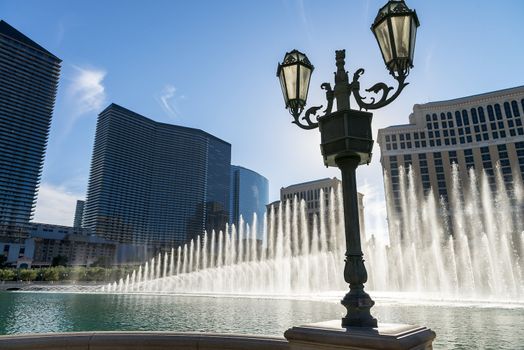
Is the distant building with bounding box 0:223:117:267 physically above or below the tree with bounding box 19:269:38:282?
above

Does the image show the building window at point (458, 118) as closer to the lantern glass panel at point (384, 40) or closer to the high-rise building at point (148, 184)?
the lantern glass panel at point (384, 40)

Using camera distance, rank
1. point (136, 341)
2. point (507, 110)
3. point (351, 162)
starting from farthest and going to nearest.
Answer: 1. point (507, 110)
2. point (136, 341)
3. point (351, 162)

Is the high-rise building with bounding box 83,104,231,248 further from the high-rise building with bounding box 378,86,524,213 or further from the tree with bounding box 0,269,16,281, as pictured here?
the high-rise building with bounding box 378,86,524,213

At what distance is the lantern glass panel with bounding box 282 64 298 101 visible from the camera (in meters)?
5.21

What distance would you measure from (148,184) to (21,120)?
6215 cm

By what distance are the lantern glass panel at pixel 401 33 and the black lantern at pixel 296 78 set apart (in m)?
1.35

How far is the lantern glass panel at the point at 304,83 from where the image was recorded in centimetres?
520

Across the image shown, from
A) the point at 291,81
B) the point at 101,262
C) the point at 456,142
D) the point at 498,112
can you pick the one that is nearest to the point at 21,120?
the point at 101,262

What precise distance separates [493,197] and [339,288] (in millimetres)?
66816

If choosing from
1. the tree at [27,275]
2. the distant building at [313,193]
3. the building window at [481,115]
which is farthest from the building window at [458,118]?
the tree at [27,275]

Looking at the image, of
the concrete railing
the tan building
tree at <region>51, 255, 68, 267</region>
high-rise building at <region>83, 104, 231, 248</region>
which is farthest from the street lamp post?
high-rise building at <region>83, 104, 231, 248</region>

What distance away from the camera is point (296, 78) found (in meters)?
5.20

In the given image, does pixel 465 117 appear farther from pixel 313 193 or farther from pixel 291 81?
pixel 291 81

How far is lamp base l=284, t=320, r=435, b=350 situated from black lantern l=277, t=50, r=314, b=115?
3.31 m
